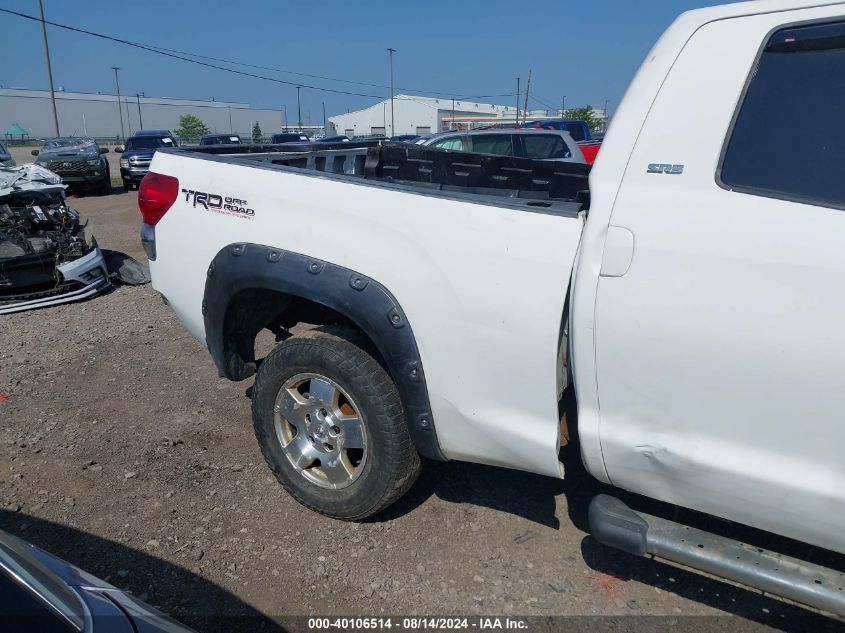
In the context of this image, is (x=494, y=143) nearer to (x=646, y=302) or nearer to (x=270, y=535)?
(x=270, y=535)

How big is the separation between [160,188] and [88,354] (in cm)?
267

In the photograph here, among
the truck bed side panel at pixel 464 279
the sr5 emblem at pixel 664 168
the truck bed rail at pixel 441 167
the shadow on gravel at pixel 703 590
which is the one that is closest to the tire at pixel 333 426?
the truck bed side panel at pixel 464 279

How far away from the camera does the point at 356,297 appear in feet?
8.28

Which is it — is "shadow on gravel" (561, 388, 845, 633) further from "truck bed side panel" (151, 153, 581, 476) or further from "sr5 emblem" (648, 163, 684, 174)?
"sr5 emblem" (648, 163, 684, 174)

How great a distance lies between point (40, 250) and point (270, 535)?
530 centimetres

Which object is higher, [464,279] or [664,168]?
[664,168]

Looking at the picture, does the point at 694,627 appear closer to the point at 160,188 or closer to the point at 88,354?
the point at 160,188

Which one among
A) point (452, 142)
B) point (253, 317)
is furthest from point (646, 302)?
point (452, 142)

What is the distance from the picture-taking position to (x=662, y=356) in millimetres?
1989

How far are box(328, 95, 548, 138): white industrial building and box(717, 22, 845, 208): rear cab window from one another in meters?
73.1

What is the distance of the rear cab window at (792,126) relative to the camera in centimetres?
186

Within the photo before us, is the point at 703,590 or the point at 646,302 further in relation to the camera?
the point at 703,590

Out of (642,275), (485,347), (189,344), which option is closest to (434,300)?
(485,347)

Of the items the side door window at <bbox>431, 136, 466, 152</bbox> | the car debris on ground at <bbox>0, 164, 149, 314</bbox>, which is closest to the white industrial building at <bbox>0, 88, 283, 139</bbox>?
the side door window at <bbox>431, 136, 466, 152</bbox>
